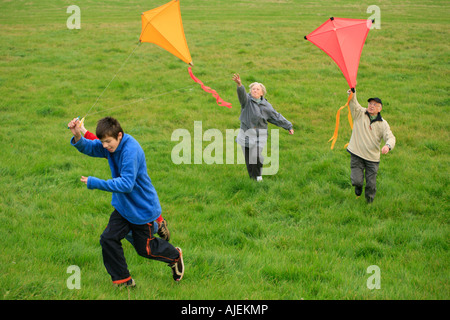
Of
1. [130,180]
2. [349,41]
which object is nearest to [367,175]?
[349,41]

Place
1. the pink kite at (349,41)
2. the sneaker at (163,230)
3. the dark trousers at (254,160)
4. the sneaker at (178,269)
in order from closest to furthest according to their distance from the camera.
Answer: the sneaker at (178,269) → the sneaker at (163,230) → the pink kite at (349,41) → the dark trousers at (254,160)

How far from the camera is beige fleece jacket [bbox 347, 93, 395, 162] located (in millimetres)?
6777

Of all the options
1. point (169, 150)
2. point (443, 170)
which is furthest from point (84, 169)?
point (443, 170)

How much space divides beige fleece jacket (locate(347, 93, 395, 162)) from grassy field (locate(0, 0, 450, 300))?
844 millimetres

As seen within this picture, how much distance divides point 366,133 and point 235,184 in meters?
2.57

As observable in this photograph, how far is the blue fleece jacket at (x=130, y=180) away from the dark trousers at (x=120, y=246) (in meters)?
0.12

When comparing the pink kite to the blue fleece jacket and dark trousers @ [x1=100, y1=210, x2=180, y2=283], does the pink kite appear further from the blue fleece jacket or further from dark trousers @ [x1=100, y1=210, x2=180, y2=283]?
dark trousers @ [x1=100, y1=210, x2=180, y2=283]

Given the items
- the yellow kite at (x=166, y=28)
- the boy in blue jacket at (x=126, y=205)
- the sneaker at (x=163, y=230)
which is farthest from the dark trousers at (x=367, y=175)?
the boy in blue jacket at (x=126, y=205)

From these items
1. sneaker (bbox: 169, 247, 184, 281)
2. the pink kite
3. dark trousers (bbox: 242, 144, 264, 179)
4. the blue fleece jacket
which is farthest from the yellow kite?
sneaker (bbox: 169, 247, 184, 281)

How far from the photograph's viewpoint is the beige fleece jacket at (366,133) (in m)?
6.78

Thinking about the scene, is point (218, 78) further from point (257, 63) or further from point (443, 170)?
point (443, 170)

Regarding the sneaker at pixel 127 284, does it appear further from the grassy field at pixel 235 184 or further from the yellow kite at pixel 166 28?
the yellow kite at pixel 166 28

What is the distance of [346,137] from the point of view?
1016 cm

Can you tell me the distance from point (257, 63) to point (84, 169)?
10.5 m
